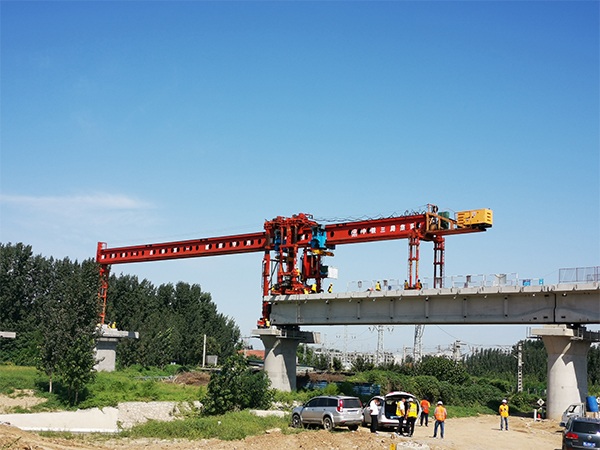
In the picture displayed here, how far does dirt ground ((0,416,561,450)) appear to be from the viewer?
23797mm

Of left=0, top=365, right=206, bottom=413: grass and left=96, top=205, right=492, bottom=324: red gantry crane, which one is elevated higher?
left=96, top=205, right=492, bottom=324: red gantry crane

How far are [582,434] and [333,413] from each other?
11150 mm

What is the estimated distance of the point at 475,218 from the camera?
4231 cm

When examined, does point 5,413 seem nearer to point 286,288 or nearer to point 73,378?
point 73,378

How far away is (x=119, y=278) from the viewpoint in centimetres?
8762

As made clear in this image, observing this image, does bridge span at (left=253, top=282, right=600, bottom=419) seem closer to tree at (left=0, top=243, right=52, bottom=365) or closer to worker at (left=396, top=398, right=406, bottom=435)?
worker at (left=396, top=398, right=406, bottom=435)

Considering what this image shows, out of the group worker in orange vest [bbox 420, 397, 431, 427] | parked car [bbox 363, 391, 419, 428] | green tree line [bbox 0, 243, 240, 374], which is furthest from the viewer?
green tree line [bbox 0, 243, 240, 374]

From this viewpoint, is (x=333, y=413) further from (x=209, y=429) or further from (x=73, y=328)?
(x=73, y=328)

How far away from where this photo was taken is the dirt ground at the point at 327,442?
78.1 ft

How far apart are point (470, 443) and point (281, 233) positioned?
1034 inches

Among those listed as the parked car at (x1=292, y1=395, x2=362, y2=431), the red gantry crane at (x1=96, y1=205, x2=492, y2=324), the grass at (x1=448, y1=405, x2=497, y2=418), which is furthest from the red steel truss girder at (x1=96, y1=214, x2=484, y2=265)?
the parked car at (x1=292, y1=395, x2=362, y2=431)

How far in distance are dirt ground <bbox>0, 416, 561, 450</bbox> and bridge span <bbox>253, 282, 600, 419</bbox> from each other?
585 centimetres

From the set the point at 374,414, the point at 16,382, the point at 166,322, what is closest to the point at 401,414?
the point at 374,414

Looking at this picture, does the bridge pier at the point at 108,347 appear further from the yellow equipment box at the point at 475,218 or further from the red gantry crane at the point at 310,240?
the yellow equipment box at the point at 475,218
